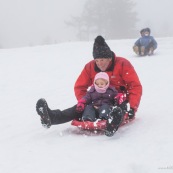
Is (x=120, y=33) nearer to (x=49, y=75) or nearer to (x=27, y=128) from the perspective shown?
(x=49, y=75)

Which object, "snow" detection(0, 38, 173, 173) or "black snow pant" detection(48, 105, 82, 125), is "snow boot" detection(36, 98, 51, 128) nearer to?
"black snow pant" detection(48, 105, 82, 125)

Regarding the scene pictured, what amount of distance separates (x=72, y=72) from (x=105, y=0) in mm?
35140

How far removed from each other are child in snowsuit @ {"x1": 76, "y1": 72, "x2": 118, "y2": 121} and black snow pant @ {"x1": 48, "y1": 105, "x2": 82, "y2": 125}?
3.3 inches

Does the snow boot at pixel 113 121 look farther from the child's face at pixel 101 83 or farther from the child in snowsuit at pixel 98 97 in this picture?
the child's face at pixel 101 83

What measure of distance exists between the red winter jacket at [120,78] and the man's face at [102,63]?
0.06 m

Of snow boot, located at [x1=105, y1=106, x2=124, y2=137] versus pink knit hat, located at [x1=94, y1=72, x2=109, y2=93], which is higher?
pink knit hat, located at [x1=94, y1=72, x2=109, y2=93]

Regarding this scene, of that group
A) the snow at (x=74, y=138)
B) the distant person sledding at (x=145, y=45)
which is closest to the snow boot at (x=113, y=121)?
the snow at (x=74, y=138)

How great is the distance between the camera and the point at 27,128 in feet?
16.2

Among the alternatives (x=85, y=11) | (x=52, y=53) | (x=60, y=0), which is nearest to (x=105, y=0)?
(x=85, y=11)

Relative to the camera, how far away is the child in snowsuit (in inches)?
172

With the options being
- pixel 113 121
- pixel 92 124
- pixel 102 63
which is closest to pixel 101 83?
pixel 102 63

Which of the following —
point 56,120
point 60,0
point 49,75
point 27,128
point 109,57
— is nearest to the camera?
point 56,120

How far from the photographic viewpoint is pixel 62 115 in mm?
4332

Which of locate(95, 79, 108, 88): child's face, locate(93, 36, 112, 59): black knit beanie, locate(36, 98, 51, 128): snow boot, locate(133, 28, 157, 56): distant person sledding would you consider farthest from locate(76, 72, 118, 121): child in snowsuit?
locate(133, 28, 157, 56): distant person sledding
